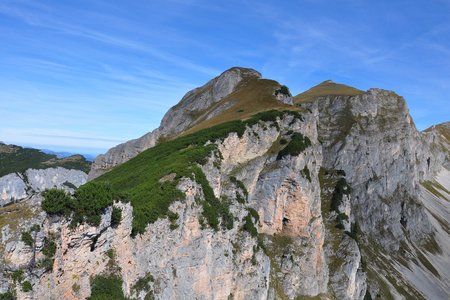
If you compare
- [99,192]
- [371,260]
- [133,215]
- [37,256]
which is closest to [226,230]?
[133,215]

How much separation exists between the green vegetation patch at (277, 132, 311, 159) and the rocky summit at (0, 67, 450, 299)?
314 millimetres

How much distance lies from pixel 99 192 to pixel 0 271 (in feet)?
31.1

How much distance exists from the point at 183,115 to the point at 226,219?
78.1m

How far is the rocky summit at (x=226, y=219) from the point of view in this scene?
29859 millimetres

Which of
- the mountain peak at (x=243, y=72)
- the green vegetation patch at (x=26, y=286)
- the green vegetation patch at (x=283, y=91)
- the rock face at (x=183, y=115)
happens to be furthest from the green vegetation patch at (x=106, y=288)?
the mountain peak at (x=243, y=72)

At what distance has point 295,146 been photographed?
77375 mm

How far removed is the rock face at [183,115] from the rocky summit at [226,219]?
526mm

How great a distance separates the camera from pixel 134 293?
117 feet

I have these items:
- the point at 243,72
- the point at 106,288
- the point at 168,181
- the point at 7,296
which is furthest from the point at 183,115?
the point at 7,296

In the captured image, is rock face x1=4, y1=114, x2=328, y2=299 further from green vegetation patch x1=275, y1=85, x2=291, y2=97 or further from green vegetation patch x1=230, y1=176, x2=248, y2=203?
green vegetation patch x1=275, y1=85, x2=291, y2=97

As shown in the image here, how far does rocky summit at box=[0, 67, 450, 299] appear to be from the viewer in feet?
98.0

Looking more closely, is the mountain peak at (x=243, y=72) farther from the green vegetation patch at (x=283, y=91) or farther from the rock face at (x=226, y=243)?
the rock face at (x=226, y=243)

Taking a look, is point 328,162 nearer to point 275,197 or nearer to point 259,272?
point 275,197

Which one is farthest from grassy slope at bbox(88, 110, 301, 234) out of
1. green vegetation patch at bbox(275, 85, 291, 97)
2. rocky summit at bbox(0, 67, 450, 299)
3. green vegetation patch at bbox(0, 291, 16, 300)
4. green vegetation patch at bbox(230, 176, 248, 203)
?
green vegetation patch at bbox(275, 85, 291, 97)
